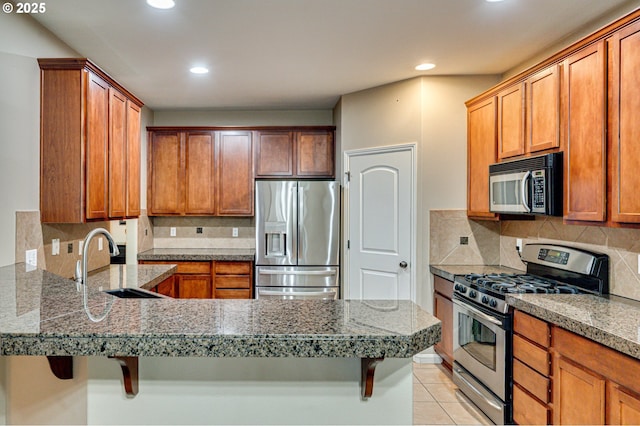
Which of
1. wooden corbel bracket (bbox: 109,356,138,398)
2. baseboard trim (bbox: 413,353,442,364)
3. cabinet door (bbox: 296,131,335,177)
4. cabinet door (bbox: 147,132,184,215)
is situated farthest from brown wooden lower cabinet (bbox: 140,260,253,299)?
wooden corbel bracket (bbox: 109,356,138,398)

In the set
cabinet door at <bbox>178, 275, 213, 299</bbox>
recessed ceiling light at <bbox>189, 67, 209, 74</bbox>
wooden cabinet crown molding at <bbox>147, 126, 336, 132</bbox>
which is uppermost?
recessed ceiling light at <bbox>189, 67, 209, 74</bbox>

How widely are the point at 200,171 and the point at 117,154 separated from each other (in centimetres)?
181

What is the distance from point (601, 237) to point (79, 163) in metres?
3.36

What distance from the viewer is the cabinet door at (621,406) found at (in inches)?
61.9

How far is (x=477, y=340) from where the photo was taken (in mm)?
2781

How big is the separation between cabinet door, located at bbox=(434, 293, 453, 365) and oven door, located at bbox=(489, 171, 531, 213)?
0.89m

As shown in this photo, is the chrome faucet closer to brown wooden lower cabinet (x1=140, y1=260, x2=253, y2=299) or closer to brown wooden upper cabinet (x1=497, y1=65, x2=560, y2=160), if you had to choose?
brown wooden lower cabinet (x1=140, y1=260, x2=253, y2=299)

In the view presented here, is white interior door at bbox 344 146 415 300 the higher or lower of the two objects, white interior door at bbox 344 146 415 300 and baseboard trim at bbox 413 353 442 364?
the higher

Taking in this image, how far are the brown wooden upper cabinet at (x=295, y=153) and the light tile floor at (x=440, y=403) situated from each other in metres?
2.45

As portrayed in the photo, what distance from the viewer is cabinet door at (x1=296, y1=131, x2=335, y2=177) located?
4.70m

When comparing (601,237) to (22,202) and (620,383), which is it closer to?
(620,383)

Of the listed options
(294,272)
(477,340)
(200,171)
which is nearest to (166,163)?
(200,171)

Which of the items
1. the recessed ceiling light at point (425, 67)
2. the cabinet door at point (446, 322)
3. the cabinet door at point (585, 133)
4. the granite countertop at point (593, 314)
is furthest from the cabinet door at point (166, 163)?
the cabinet door at point (585, 133)

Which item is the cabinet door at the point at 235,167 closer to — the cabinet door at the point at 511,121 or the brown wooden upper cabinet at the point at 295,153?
the brown wooden upper cabinet at the point at 295,153
